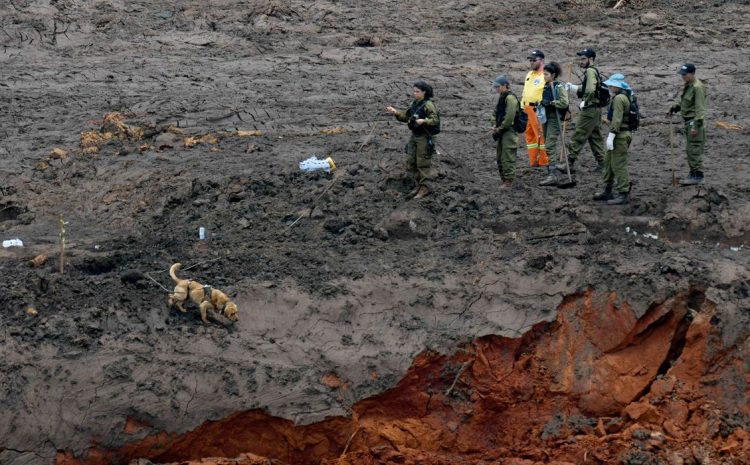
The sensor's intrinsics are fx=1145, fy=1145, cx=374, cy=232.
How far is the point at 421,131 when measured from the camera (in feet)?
43.8

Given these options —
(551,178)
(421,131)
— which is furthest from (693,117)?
(421,131)

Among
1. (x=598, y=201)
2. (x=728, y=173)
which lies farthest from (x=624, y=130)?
(x=728, y=173)

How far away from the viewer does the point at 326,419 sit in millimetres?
10969

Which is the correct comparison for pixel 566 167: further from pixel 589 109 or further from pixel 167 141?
pixel 167 141

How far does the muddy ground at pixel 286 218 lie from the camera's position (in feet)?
35.9

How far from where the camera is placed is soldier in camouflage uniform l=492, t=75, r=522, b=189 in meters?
13.6

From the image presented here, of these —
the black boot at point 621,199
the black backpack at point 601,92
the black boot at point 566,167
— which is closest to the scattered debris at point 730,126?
the black boot at point 566,167

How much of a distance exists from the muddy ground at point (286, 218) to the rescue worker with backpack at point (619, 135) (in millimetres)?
319

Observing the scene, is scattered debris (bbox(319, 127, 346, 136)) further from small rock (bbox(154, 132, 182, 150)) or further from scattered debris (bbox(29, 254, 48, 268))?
scattered debris (bbox(29, 254, 48, 268))

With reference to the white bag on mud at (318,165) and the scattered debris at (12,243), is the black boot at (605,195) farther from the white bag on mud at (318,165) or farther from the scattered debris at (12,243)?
the scattered debris at (12,243)

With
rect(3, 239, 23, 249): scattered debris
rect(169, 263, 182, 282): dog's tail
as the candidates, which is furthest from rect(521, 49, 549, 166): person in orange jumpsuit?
rect(3, 239, 23, 249): scattered debris

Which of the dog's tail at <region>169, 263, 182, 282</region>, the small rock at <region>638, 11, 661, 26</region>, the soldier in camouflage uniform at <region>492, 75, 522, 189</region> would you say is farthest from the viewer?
the small rock at <region>638, 11, 661, 26</region>

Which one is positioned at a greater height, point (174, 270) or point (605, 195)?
point (605, 195)

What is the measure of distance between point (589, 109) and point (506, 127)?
115 centimetres
